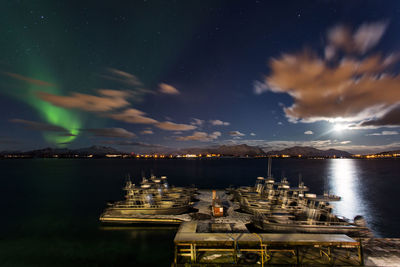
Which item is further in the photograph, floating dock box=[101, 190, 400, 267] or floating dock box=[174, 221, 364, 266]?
floating dock box=[101, 190, 400, 267]

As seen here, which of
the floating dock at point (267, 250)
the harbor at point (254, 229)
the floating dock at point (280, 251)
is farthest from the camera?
the harbor at point (254, 229)

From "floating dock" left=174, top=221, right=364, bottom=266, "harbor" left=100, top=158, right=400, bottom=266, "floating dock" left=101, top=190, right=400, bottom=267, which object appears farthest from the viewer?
"harbor" left=100, top=158, right=400, bottom=266

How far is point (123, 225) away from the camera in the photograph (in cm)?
2862

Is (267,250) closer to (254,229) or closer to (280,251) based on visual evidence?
(280,251)

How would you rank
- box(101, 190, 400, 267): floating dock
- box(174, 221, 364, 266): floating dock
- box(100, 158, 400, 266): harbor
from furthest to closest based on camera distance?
1. box(100, 158, 400, 266): harbor
2. box(101, 190, 400, 267): floating dock
3. box(174, 221, 364, 266): floating dock

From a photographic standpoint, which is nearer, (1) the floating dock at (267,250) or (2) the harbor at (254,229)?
(1) the floating dock at (267,250)

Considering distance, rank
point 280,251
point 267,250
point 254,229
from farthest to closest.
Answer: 1. point 254,229
2. point 280,251
3. point 267,250

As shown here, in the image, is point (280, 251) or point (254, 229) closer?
point (280, 251)

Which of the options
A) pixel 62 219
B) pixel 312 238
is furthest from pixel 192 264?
pixel 62 219

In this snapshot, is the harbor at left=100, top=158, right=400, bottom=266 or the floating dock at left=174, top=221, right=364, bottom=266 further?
the harbor at left=100, top=158, right=400, bottom=266

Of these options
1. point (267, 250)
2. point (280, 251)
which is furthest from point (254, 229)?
point (267, 250)

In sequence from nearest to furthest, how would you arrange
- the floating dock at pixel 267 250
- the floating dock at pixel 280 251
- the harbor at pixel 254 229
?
the floating dock at pixel 267 250 < the floating dock at pixel 280 251 < the harbor at pixel 254 229

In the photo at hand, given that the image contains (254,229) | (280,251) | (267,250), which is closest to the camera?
(267,250)

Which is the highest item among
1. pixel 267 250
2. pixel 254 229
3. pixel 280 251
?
pixel 267 250
